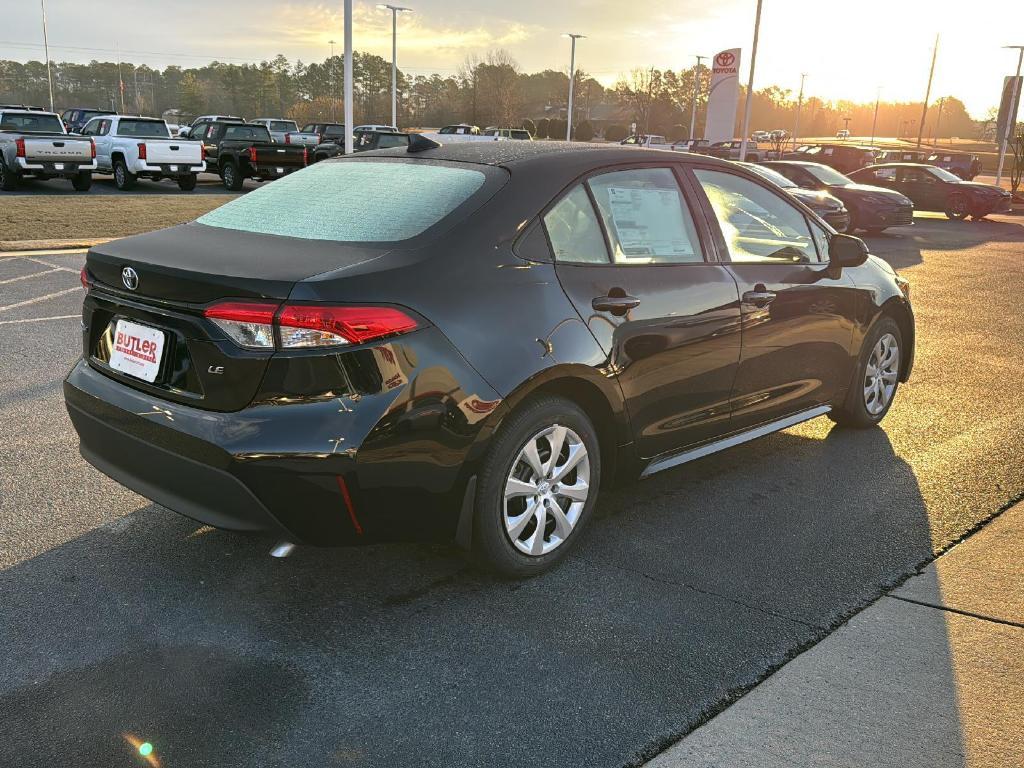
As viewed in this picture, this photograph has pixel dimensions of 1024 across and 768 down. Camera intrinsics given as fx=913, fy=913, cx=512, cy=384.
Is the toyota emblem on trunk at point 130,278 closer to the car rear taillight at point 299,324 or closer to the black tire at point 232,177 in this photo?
the car rear taillight at point 299,324

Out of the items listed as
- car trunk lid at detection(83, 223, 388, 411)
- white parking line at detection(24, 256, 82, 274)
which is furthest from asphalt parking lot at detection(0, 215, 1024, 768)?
white parking line at detection(24, 256, 82, 274)

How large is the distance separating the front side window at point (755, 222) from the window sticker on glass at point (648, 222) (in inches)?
11.7

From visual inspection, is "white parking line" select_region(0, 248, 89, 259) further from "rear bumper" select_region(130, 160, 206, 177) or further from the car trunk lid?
"rear bumper" select_region(130, 160, 206, 177)

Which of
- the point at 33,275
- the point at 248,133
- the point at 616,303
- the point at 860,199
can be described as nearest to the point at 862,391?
the point at 616,303

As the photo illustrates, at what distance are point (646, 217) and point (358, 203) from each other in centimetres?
125

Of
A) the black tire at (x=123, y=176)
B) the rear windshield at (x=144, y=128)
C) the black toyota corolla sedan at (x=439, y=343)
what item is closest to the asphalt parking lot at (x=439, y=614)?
the black toyota corolla sedan at (x=439, y=343)

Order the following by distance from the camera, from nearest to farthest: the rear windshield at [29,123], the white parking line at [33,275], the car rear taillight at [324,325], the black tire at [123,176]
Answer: the car rear taillight at [324,325]
the white parking line at [33,275]
the rear windshield at [29,123]
the black tire at [123,176]

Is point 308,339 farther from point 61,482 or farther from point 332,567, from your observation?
point 61,482

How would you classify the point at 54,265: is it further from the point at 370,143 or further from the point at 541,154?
the point at 370,143

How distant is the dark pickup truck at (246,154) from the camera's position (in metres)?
24.3

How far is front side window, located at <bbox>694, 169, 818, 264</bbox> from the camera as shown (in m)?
A: 4.36

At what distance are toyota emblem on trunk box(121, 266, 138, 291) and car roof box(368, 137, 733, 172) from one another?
136 cm

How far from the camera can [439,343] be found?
307cm

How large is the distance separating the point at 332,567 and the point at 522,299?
4.38 feet
